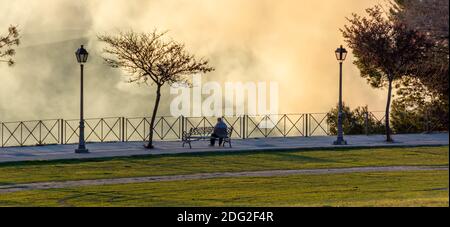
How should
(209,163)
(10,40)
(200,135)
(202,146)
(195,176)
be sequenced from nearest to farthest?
(195,176) < (209,163) < (10,40) < (202,146) < (200,135)

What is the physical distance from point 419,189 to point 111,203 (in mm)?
8413

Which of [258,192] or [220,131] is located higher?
[220,131]

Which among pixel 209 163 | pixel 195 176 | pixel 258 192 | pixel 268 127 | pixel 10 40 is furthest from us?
pixel 268 127

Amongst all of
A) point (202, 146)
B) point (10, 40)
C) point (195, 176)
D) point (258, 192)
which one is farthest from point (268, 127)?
point (258, 192)

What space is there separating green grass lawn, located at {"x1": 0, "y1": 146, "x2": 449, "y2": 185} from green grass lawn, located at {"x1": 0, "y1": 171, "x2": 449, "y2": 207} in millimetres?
3195

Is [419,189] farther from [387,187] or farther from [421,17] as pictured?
[421,17]

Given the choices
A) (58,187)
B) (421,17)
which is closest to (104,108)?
(58,187)

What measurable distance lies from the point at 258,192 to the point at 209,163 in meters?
8.67

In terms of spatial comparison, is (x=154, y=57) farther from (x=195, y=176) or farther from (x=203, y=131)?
(x=195, y=176)

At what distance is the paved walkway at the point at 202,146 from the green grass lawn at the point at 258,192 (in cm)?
897

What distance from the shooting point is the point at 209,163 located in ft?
137

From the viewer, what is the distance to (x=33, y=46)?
374 feet

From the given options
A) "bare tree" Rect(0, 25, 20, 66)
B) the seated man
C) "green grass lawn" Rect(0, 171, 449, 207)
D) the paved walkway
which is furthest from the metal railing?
"green grass lawn" Rect(0, 171, 449, 207)

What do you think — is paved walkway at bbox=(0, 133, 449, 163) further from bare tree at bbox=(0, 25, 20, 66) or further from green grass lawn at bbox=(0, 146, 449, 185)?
bare tree at bbox=(0, 25, 20, 66)
